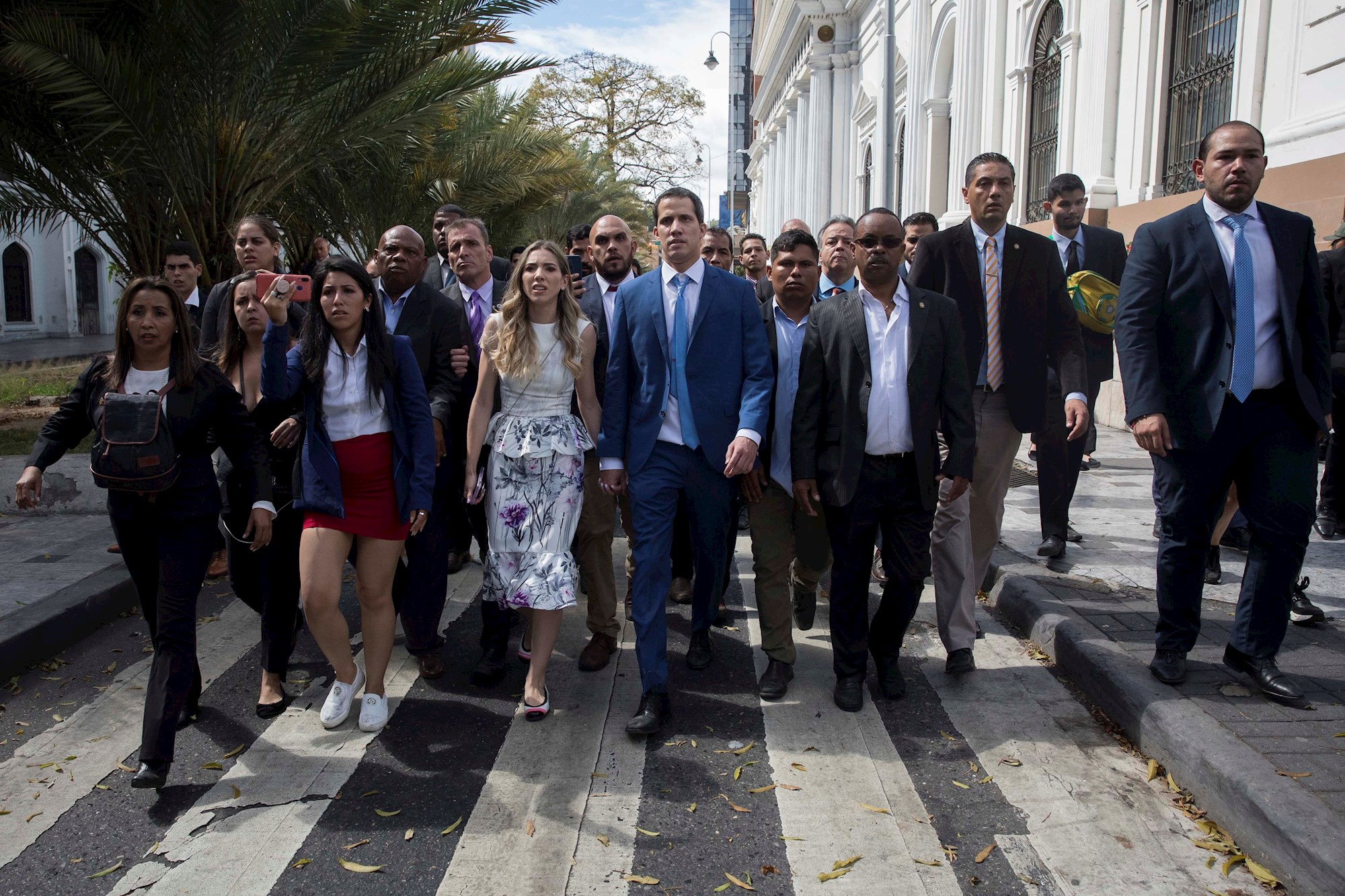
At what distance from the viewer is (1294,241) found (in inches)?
165

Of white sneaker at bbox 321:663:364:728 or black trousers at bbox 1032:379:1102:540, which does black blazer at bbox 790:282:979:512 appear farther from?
white sneaker at bbox 321:663:364:728

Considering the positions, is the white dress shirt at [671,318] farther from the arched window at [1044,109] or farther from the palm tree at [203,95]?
the arched window at [1044,109]

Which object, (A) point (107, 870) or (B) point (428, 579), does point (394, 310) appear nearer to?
(B) point (428, 579)

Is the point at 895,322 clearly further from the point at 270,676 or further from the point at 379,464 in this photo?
the point at 270,676

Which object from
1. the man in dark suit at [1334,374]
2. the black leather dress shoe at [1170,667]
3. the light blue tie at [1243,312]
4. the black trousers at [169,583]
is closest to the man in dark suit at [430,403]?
the black trousers at [169,583]

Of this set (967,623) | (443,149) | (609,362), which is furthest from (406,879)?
(443,149)

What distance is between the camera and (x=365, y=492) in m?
4.27

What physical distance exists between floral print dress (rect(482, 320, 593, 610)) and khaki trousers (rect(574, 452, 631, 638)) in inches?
15.9

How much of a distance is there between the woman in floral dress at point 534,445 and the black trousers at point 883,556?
117cm

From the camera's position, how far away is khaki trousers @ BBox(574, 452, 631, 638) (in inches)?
200

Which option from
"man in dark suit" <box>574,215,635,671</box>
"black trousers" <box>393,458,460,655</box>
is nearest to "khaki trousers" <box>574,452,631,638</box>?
"man in dark suit" <box>574,215,635,671</box>

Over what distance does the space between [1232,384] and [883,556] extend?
1.54m

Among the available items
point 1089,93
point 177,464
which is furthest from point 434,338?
point 1089,93

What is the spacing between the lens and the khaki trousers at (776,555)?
4.73m
